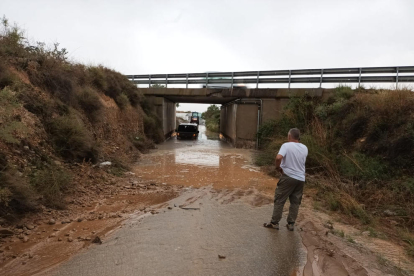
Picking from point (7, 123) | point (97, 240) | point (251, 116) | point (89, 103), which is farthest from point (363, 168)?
point (251, 116)

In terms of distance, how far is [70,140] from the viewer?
8.09 meters

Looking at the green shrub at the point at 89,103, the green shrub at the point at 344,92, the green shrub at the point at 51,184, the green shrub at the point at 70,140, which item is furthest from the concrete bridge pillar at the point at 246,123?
the green shrub at the point at 51,184

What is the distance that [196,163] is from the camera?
12852 mm

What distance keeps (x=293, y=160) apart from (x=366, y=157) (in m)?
5.23

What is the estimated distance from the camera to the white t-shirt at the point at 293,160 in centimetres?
491

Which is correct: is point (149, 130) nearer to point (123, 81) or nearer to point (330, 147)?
point (123, 81)

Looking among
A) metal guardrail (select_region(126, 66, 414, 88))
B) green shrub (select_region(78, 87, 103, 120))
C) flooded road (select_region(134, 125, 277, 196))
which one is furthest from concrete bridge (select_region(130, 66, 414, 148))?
green shrub (select_region(78, 87, 103, 120))

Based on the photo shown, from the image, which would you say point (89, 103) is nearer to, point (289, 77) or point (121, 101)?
point (121, 101)

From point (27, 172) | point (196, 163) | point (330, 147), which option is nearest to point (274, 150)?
point (330, 147)

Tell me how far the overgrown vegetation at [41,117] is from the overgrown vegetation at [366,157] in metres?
6.28

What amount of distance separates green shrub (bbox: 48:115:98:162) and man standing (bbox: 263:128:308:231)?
567 centimetres

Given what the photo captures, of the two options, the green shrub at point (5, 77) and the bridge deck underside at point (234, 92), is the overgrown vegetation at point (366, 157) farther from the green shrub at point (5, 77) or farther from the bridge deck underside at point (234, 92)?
the green shrub at point (5, 77)

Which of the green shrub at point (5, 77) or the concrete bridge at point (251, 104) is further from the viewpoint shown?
the concrete bridge at point (251, 104)

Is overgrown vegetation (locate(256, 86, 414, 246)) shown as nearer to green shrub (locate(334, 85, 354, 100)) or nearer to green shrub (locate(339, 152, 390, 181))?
green shrub (locate(339, 152, 390, 181))
